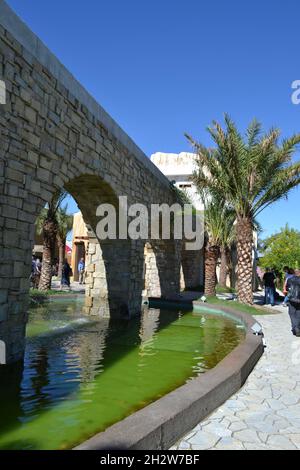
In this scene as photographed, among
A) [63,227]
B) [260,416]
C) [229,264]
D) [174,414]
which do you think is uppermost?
[63,227]

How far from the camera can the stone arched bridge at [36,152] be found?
5.59m

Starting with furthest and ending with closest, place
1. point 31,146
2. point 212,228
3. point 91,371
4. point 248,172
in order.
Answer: point 212,228, point 248,172, point 31,146, point 91,371

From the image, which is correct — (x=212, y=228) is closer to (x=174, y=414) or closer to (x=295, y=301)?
(x=295, y=301)

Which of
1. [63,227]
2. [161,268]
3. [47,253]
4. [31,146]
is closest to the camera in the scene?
[31,146]

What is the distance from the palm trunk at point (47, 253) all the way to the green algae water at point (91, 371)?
5513 millimetres

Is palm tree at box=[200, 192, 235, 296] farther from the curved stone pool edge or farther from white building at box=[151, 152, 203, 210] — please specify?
white building at box=[151, 152, 203, 210]

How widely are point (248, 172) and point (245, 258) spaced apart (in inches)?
124

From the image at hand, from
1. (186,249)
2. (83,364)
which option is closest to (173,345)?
(83,364)

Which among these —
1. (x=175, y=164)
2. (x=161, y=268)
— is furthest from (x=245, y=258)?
(x=175, y=164)

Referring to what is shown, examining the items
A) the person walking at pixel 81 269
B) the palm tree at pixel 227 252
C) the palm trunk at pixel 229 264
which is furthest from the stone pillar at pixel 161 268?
the palm trunk at pixel 229 264

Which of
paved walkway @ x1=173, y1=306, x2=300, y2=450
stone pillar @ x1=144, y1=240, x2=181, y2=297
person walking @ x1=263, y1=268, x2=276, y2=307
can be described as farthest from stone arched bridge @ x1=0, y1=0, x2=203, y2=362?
person walking @ x1=263, y1=268, x2=276, y2=307

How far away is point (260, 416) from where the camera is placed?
13.9 feet

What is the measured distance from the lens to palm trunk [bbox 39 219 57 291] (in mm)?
16344

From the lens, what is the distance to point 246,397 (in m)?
4.87
